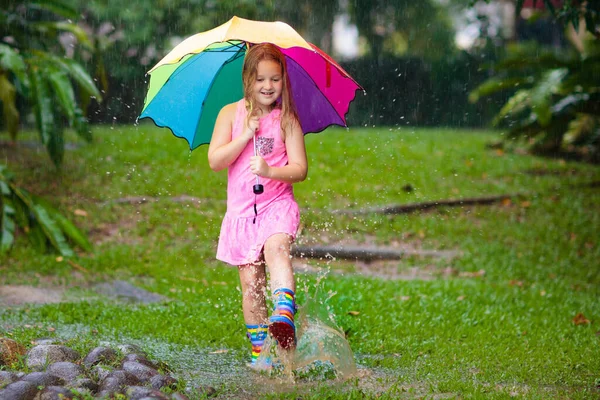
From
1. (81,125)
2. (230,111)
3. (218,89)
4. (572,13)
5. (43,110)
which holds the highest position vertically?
(43,110)

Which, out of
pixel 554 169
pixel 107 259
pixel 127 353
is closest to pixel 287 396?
pixel 127 353

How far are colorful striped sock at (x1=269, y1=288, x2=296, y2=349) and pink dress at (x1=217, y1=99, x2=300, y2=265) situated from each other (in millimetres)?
359

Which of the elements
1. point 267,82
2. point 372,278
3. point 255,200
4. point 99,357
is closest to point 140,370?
point 99,357

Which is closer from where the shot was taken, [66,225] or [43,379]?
Result: [43,379]

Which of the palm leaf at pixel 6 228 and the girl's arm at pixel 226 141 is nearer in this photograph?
the girl's arm at pixel 226 141

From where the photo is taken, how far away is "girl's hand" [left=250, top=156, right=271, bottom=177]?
4.13 metres

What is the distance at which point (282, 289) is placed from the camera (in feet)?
13.7

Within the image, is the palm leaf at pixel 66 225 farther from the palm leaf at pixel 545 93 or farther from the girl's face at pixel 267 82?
the palm leaf at pixel 545 93

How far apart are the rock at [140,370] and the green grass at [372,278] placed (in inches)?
15.2

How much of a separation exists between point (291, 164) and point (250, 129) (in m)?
0.29

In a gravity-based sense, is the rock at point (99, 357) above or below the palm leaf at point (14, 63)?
below

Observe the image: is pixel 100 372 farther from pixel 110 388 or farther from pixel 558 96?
pixel 558 96

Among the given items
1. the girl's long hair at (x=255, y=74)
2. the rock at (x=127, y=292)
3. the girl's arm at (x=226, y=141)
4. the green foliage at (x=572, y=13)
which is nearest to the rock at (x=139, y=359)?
the girl's arm at (x=226, y=141)

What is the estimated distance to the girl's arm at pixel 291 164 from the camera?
4148mm
